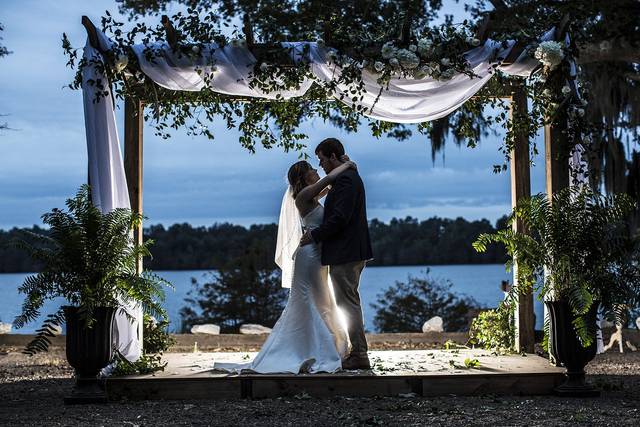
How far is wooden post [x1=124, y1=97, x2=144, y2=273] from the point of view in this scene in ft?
22.0

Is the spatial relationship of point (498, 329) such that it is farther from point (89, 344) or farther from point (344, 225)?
point (89, 344)

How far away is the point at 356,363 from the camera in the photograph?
20.0 feet

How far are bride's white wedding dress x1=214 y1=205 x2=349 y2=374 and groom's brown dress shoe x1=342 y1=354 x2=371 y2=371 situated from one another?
11 centimetres

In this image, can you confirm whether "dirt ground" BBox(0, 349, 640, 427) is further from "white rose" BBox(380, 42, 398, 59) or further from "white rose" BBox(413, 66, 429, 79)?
"white rose" BBox(380, 42, 398, 59)

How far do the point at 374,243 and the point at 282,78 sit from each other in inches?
306

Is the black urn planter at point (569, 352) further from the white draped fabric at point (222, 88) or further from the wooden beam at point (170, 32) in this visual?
the wooden beam at point (170, 32)

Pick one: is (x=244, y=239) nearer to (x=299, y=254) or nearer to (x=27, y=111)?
(x=27, y=111)

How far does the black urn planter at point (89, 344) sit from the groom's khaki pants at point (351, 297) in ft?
5.19

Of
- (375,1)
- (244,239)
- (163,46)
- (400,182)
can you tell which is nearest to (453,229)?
(400,182)

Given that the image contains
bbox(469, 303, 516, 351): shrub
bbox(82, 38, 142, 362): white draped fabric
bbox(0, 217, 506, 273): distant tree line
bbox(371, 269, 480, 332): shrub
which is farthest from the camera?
bbox(0, 217, 506, 273): distant tree line

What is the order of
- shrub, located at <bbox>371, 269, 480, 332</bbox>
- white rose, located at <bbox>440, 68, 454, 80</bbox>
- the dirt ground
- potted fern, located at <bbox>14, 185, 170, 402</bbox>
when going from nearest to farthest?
1. the dirt ground
2. potted fern, located at <bbox>14, 185, 170, 402</bbox>
3. white rose, located at <bbox>440, 68, 454, 80</bbox>
4. shrub, located at <bbox>371, 269, 480, 332</bbox>

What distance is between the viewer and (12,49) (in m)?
10.1

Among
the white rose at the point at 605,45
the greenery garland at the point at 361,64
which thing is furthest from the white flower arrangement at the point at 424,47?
the white rose at the point at 605,45

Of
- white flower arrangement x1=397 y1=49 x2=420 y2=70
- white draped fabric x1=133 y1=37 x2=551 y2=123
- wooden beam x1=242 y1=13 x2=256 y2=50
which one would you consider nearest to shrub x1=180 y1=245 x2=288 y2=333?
white draped fabric x1=133 y1=37 x2=551 y2=123
